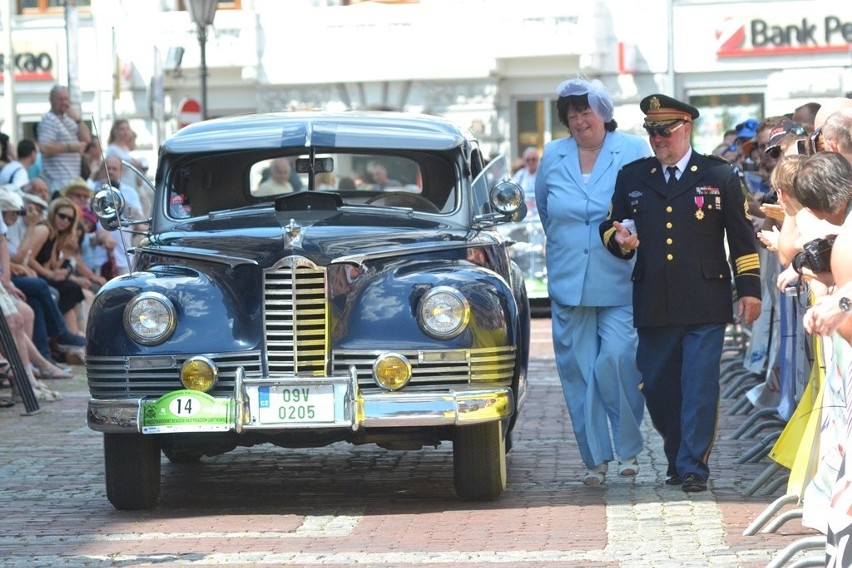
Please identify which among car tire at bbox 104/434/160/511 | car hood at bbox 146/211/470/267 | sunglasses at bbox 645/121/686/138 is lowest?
car tire at bbox 104/434/160/511

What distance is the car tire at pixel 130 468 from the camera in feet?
29.4

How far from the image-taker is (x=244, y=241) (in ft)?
30.1

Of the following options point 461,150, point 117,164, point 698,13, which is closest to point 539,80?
point 698,13

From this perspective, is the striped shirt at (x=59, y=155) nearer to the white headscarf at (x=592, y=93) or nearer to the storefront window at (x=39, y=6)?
the white headscarf at (x=592, y=93)

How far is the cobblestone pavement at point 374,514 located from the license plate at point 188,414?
461mm

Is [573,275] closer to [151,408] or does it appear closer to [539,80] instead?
[151,408]

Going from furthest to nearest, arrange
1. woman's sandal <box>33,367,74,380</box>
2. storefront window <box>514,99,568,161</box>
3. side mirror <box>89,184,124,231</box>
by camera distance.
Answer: storefront window <box>514,99,568,161</box>, woman's sandal <box>33,367,74,380</box>, side mirror <box>89,184,124,231</box>

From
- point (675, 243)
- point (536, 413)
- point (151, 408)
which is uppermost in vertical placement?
point (675, 243)

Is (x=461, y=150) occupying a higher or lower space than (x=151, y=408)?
higher

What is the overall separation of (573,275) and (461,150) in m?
1.03

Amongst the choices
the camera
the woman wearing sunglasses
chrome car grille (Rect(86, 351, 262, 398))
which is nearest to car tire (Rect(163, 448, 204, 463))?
chrome car grille (Rect(86, 351, 262, 398))

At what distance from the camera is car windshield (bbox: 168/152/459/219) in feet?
33.6

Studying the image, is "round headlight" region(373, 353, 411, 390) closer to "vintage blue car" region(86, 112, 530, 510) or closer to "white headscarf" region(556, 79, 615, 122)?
"vintage blue car" region(86, 112, 530, 510)

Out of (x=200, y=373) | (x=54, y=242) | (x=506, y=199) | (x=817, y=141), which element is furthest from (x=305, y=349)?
(x=54, y=242)
